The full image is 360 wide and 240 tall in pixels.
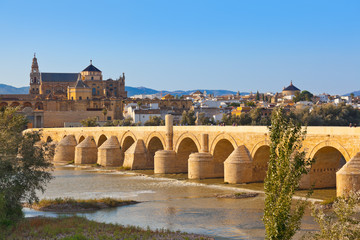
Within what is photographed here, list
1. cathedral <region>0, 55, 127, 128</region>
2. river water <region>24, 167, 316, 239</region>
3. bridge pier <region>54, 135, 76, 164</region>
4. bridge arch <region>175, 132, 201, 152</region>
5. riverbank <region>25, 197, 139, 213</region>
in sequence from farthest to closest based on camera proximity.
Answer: cathedral <region>0, 55, 127, 128</region>
bridge pier <region>54, 135, 76, 164</region>
bridge arch <region>175, 132, 201, 152</region>
riverbank <region>25, 197, 139, 213</region>
river water <region>24, 167, 316, 239</region>

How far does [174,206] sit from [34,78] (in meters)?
108

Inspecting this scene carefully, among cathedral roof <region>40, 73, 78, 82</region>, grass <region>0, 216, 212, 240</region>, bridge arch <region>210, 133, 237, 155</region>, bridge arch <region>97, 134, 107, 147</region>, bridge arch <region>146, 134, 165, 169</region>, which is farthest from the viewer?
cathedral roof <region>40, 73, 78, 82</region>

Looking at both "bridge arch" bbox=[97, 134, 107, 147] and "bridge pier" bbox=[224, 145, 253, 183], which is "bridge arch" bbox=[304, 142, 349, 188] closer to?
"bridge pier" bbox=[224, 145, 253, 183]

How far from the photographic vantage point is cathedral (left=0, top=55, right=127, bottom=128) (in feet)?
278

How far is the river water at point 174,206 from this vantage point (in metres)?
18.3

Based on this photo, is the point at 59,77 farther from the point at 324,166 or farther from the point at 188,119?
the point at 324,166

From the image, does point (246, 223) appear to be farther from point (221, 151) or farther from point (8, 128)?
point (221, 151)

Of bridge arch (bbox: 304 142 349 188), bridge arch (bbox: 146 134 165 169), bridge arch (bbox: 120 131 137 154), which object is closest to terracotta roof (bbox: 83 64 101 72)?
bridge arch (bbox: 120 131 137 154)

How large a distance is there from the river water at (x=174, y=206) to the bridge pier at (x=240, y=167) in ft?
2.81

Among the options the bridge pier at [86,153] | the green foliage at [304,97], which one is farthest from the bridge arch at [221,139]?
the green foliage at [304,97]

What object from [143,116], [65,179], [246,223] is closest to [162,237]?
[246,223]

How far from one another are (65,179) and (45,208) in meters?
12.3

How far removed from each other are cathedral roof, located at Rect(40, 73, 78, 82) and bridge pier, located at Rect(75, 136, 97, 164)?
7371cm

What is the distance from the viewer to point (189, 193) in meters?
25.8
